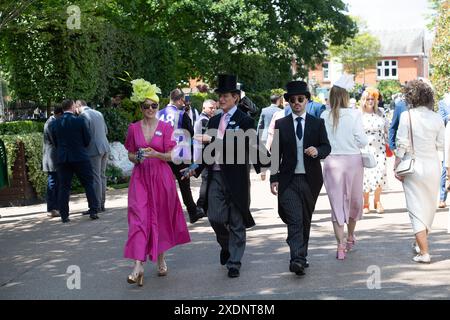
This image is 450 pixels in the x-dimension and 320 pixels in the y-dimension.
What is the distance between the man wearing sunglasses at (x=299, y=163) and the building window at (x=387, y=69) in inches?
3363

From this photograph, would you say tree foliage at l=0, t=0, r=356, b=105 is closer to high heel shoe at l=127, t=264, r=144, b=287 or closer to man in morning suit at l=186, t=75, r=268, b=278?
man in morning suit at l=186, t=75, r=268, b=278

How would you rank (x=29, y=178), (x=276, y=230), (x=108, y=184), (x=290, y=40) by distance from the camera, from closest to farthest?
1. (x=276, y=230)
2. (x=29, y=178)
3. (x=108, y=184)
4. (x=290, y=40)

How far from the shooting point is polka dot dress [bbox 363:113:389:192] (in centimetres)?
1198

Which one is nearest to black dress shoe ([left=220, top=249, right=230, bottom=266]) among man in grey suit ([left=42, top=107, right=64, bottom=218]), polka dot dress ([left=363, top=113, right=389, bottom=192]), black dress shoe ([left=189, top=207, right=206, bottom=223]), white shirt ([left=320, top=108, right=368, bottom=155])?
white shirt ([left=320, top=108, right=368, bottom=155])

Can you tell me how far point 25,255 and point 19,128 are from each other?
678 centimetres

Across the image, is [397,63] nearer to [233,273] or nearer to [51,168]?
[51,168]

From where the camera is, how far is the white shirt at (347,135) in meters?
8.81

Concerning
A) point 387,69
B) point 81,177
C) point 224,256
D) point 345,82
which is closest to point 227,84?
point 345,82

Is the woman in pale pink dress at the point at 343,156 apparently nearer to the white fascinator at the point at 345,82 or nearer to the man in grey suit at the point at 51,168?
the white fascinator at the point at 345,82

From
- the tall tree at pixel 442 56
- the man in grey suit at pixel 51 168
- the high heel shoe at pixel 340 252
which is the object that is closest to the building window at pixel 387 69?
the tall tree at pixel 442 56

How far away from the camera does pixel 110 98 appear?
20.8 meters

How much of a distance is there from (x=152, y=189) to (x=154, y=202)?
13cm
